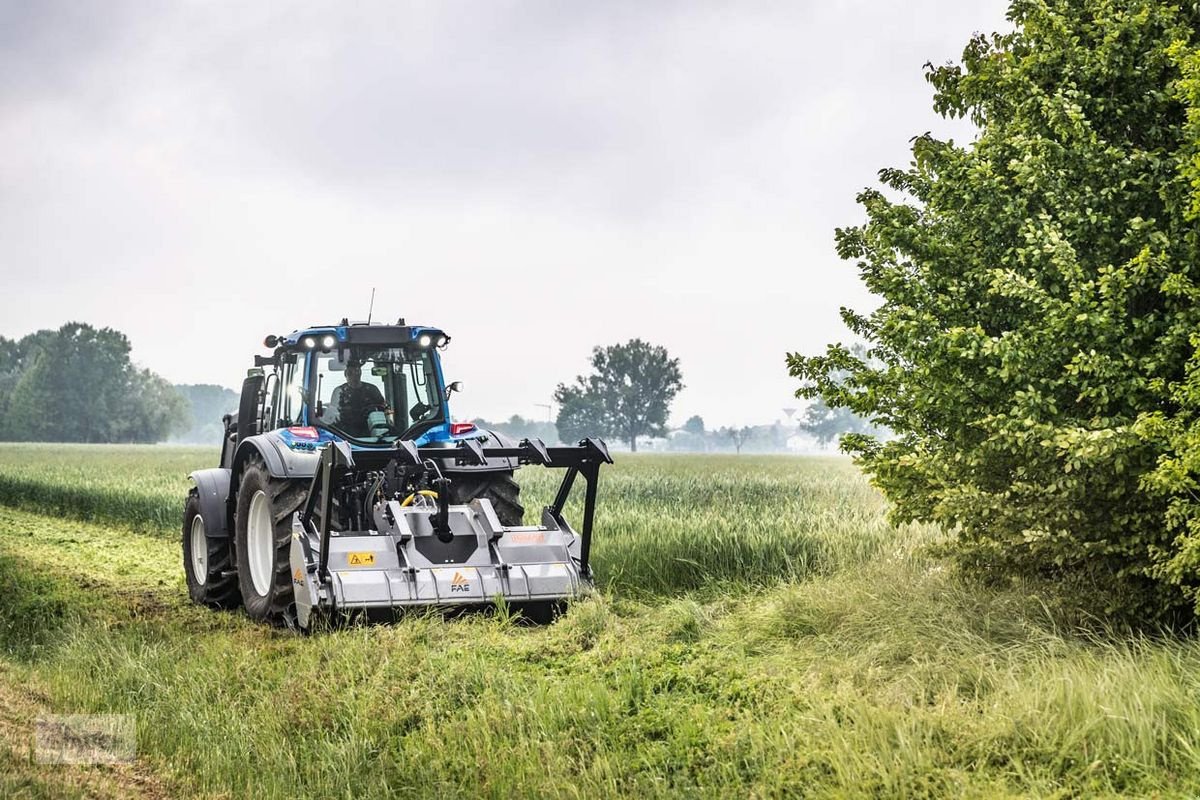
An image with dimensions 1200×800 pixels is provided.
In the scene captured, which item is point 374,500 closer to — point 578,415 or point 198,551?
point 198,551

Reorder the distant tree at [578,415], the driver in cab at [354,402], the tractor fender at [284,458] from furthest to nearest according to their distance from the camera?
1. the distant tree at [578,415]
2. the driver in cab at [354,402]
3. the tractor fender at [284,458]

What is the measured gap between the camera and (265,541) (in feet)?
30.3

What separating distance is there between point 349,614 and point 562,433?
255 ft

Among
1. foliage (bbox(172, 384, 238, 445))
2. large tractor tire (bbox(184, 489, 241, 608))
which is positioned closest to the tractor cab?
large tractor tire (bbox(184, 489, 241, 608))

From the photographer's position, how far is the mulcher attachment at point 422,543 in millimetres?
7828

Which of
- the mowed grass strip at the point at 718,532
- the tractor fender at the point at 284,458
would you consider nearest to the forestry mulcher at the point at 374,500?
the tractor fender at the point at 284,458

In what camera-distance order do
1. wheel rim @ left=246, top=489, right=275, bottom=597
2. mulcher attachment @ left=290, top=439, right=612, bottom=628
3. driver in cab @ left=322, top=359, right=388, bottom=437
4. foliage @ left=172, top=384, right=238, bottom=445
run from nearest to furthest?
mulcher attachment @ left=290, top=439, right=612, bottom=628
wheel rim @ left=246, top=489, right=275, bottom=597
driver in cab @ left=322, top=359, right=388, bottom=437
foliage @ left=172, top=384, right=238, bottom=445

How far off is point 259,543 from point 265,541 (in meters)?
0.13

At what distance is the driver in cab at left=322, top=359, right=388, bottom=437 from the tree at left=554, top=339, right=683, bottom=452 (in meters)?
73.0

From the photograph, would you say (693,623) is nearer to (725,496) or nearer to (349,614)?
(349,614)

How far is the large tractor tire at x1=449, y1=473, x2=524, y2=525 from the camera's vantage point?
9.09m

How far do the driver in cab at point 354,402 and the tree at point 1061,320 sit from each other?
396cm

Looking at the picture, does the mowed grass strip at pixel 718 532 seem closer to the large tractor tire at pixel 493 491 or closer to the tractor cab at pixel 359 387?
the large tractor tire at pixel 493 491

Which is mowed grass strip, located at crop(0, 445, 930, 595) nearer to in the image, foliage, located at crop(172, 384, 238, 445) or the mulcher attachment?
the mulcher attachment
